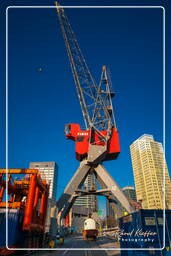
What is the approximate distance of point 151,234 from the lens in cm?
1115

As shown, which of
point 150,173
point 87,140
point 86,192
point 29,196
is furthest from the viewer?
point 150,173

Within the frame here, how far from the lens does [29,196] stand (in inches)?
841

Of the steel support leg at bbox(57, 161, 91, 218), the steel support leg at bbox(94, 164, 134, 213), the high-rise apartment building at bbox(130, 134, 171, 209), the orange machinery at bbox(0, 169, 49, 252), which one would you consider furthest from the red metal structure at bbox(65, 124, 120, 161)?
the high-rise apartment building at bbox(130, 134, 171, 209)

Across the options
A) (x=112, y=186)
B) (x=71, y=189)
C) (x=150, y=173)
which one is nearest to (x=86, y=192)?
(x=71, y=189)

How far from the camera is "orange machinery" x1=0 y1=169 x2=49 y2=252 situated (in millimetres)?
20688

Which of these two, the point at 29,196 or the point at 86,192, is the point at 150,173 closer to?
the point at 86,192

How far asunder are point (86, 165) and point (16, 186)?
1470cm

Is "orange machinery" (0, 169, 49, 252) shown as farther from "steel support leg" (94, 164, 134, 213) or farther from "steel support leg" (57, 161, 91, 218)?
"steel support leg" (94, 164, 134, 213)

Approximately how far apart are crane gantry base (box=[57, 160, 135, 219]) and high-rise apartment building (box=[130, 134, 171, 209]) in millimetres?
115880

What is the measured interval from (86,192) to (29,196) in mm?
19273

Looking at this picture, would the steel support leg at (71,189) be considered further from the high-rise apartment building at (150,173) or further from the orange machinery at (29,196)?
the high-rise apartment building at (150,173)

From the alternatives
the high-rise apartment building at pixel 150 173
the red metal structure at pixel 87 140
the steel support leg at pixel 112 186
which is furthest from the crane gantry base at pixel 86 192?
the high-rise apartment building at pixel 150 173

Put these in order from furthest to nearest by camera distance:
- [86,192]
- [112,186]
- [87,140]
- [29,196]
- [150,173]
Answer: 1. [150,173]
2. [86,192]
3. [87,140]
4. [112,186]
5. [29,196]

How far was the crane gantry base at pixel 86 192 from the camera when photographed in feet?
109
